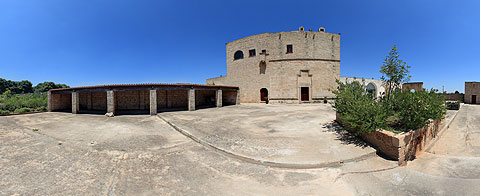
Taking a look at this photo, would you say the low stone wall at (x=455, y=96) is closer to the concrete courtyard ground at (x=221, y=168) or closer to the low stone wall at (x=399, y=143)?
the concrete courtyard ground at (x=221, y=168)

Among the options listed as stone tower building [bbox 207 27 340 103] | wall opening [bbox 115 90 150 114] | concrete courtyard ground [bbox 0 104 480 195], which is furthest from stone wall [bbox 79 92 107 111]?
stone tower building [bbox 207 27 340 103]

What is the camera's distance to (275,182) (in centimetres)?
315

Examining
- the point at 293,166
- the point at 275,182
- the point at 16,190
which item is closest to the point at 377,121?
the point at 293,166

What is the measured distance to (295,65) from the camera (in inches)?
767

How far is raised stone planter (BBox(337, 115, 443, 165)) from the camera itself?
4020 millimetres

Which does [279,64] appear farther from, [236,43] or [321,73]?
[236,43]

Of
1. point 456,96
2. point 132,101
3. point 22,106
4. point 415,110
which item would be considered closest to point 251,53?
point 132,101

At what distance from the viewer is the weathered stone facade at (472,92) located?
22.5 m

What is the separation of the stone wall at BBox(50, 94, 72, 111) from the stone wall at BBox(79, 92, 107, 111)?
2283mm

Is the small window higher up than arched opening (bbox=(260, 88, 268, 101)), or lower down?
higher up

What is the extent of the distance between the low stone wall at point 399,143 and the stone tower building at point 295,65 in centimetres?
1434

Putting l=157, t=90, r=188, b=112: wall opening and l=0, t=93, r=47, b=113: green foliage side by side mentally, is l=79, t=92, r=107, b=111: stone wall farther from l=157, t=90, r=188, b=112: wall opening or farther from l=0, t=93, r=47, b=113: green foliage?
l=157, t=90, r=188, b=112: wall opening

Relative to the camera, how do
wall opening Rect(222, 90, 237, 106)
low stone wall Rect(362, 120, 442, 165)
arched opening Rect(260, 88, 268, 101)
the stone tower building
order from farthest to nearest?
arched opening Rect(260, 88, 268, 101), the stone tower building, wall opening Rect(222, 90, 237, 106), low stone wall Rect(362, 120, 442, 165)

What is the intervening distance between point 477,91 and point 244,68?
3268cm
